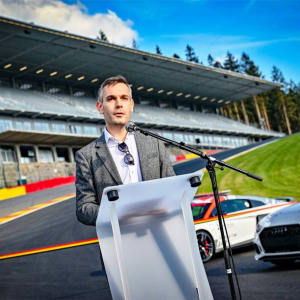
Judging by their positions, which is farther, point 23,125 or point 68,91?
point 68,91

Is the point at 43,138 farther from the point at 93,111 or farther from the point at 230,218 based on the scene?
the point at 230,218

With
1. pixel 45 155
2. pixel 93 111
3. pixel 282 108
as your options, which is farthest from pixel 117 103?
pixel 282 108

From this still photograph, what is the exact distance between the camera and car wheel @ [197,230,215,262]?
11414 millimetres

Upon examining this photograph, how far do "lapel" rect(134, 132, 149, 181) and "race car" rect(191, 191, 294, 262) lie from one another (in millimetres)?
7774

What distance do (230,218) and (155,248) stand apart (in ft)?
29.6

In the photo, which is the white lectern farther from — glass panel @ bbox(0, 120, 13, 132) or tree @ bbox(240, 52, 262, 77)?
tree @ bbox(240, 52, 262, 77)

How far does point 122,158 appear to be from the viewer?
154 inches

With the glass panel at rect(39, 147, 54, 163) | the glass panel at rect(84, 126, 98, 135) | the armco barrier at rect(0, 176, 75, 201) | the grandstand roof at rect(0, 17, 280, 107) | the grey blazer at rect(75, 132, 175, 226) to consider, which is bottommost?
the grey blazer at rect(75, 132, 175, 226)

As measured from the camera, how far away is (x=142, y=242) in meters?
3.34

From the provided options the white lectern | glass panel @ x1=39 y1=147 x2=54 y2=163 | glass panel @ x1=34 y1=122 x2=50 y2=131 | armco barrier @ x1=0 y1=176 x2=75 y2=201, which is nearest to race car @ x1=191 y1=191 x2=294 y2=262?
the white lectern

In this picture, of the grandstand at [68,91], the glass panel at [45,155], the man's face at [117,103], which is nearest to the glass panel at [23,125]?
the grandstand at [68,91]

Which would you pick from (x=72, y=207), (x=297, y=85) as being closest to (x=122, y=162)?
(x=72, y=207)

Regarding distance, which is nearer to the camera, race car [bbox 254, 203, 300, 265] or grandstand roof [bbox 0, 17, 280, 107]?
race car [bbox 254, 203, 300, 265]

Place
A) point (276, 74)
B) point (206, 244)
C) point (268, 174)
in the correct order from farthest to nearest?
point (276, 74) → point (268, 174) → point (206, 244)
